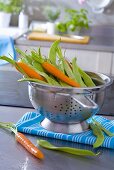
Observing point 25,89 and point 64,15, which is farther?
point 64,15

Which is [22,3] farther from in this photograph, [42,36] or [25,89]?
[25,89]

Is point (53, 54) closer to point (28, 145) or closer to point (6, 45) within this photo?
point (28, 145)

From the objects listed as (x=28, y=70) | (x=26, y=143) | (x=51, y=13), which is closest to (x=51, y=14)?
(x=51, y=13)

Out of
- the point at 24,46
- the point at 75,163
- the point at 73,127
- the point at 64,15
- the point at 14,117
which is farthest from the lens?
the point at 64,15

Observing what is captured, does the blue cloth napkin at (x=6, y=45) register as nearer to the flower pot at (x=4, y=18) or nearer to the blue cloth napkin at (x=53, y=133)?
the flower pot at (x=4, y=18)

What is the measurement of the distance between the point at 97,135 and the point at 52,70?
8.7 inches

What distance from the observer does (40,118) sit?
981mm

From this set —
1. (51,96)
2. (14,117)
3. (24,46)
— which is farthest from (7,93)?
(24,46)

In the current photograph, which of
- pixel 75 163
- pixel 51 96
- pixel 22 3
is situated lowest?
pixel 75 163

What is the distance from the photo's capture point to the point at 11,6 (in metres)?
2.88

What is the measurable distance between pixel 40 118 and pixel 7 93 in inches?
11.8

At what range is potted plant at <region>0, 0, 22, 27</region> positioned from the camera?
2816 millimetres

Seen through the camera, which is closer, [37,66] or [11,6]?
[37,66]

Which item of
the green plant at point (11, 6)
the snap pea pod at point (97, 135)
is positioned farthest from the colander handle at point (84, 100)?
the green plant at point (11, 6)
